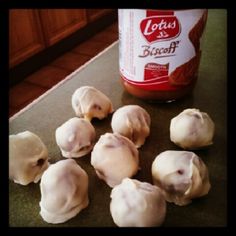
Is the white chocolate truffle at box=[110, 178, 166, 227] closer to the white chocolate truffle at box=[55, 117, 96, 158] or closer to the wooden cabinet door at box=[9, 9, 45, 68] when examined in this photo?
the white chocolate truffle at box=[55, 117, 96, 158]

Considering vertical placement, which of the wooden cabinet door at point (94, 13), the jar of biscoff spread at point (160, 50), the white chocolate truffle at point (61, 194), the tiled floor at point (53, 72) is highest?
the jar of biscoff spread at point (160, 50)

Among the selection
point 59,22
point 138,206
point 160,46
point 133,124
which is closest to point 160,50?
point 160,46

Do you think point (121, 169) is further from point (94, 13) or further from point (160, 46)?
point (94, 13)

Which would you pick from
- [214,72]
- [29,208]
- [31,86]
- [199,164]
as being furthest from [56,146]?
[31,86]

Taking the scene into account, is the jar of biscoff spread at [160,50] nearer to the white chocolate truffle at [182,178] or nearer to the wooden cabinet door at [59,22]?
the white chocolate truffle at [182,178]

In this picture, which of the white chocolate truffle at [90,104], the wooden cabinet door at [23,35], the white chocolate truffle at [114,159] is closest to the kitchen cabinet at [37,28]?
the wooden cabinet door at [23,35]

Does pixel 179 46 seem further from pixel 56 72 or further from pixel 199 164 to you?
pixel 56 72
